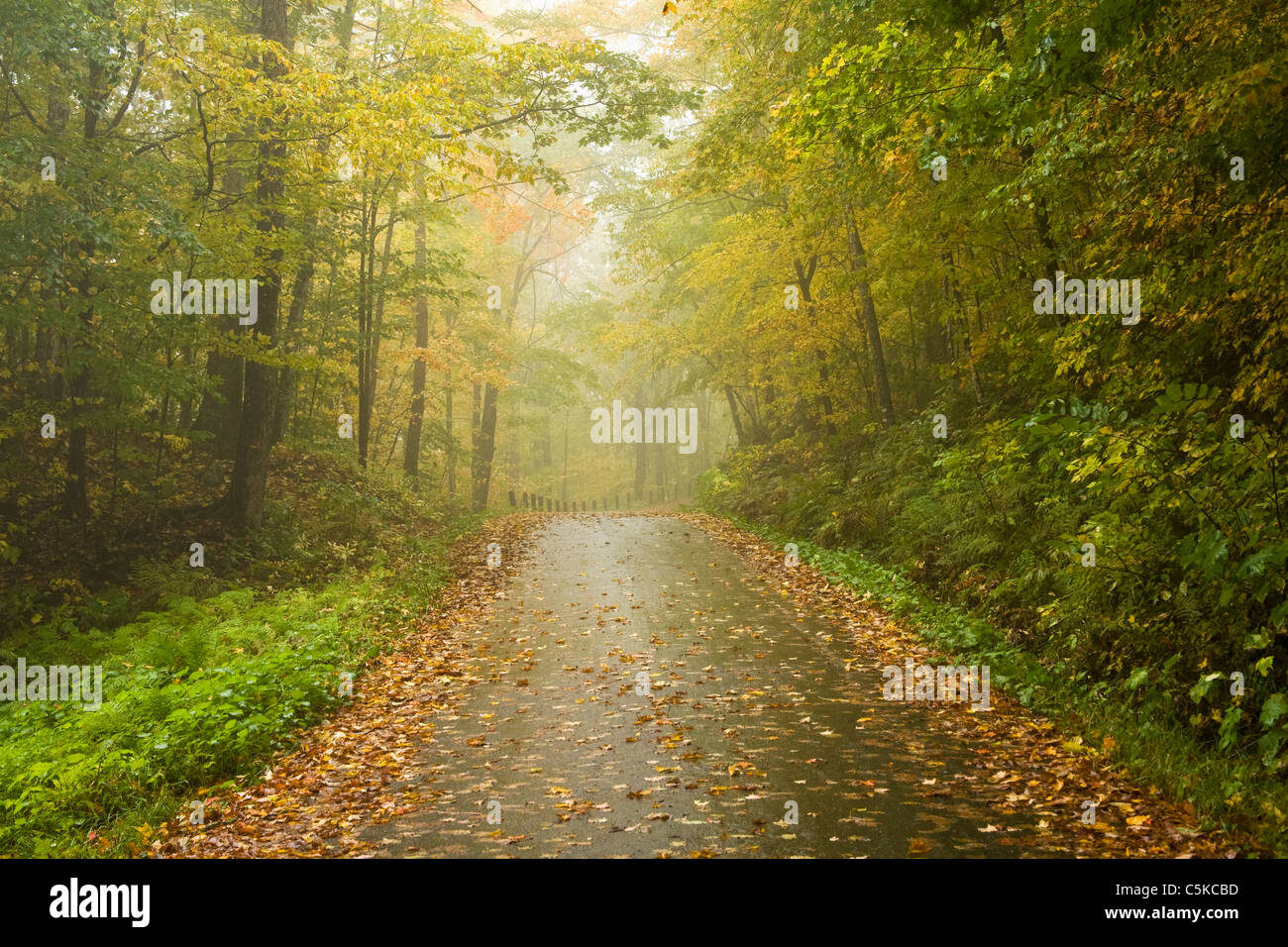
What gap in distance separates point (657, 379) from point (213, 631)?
38.1m

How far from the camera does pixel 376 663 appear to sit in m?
9.27

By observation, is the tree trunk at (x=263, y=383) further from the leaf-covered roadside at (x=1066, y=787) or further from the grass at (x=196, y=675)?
the leaf-covered roadside at (x=1066, y=787)

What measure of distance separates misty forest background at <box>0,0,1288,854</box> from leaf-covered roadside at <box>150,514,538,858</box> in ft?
1.11

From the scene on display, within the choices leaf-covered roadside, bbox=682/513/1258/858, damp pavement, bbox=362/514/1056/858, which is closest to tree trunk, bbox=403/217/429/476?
damp pavement, bbox=362/514/1056/858

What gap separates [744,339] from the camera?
825 inches

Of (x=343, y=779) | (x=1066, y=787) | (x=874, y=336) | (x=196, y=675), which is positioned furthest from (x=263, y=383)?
(x=1066, y=787)

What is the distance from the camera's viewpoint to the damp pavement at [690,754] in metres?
4.96

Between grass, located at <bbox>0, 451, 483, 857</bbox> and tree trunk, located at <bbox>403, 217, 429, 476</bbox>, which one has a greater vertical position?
tree trunk, located at <bbox>403, 217, 429, 476</bbox>

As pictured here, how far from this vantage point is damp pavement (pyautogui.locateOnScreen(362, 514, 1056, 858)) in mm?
4957

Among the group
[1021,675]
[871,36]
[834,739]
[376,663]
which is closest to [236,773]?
[376,663]

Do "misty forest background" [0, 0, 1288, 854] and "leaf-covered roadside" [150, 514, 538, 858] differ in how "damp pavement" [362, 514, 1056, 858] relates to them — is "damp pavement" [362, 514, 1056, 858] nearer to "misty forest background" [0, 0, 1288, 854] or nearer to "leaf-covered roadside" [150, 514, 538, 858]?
"leaf-covered roadside" [150, 514, 538, 858]

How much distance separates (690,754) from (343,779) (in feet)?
8.62

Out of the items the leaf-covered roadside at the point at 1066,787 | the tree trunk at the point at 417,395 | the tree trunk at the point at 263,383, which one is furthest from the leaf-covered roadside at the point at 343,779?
the tree trunk at the point at 417,395

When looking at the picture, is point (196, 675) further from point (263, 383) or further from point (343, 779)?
point (263, 383)
